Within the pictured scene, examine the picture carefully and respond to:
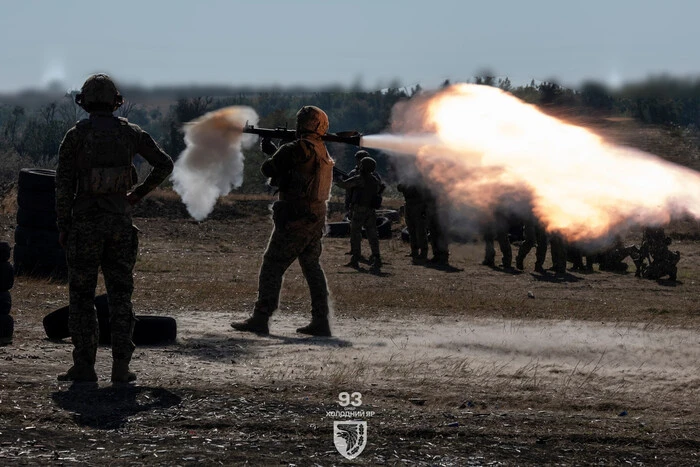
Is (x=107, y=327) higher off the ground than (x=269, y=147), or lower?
lower

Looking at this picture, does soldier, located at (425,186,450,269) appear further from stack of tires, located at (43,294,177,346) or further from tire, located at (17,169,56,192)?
stack of tires, located at (43,294,177,346)

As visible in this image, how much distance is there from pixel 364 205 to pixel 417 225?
2.03m

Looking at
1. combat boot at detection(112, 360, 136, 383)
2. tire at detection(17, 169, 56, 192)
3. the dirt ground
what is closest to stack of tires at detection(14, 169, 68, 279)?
tire at detection(17, 169, 56, 192)

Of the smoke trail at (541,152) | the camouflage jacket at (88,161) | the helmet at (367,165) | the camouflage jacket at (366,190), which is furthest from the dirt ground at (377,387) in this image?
the helmet at (367,165)

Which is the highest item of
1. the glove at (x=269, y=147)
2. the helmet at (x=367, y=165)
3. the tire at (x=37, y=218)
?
the glove at (x=269, y=147)

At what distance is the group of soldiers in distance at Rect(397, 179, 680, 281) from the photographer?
21.1 m

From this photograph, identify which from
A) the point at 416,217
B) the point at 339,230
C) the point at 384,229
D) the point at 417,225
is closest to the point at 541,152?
the point at 416,217

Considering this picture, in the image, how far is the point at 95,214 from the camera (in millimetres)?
7711

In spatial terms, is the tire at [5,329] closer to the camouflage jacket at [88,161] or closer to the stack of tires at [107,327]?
the stack of tires at [107,327]

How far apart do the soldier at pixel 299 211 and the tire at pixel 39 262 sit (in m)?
5.30

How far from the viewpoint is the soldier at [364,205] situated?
21.5m

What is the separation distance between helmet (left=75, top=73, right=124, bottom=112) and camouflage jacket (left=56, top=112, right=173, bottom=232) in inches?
2.7

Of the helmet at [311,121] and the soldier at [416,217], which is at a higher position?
the helmet at [311,121]

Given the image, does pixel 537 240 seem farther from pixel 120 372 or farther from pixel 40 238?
pixel 120 372
